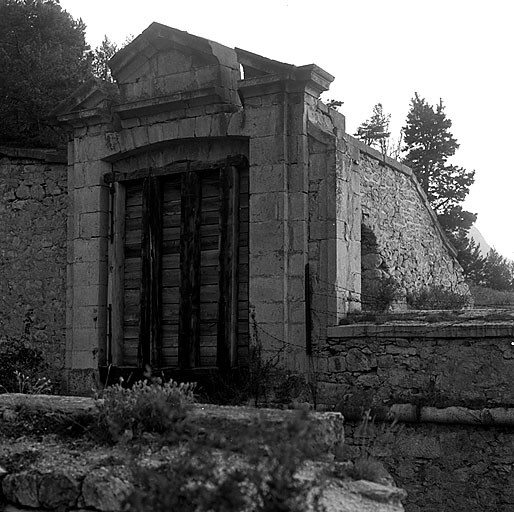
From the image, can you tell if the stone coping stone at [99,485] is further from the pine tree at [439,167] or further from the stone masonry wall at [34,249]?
the pine tree at [439,167]

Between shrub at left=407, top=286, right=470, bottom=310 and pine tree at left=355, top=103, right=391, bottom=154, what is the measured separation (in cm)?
1669

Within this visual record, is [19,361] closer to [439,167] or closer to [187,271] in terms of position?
[187,271]

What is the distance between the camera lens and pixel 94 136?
34.3 ft

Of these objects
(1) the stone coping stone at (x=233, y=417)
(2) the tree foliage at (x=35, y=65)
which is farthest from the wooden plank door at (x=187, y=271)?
(2) the tree foliage at (x=35, y=65)

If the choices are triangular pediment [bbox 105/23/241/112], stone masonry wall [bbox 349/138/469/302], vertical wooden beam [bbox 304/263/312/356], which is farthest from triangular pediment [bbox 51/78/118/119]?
vertical wooden beam [bbox 304/263/312/356]

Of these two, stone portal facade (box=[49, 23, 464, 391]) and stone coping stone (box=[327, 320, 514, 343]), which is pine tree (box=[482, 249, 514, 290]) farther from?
stone coping stone (box=[327, 320, 514, 343])

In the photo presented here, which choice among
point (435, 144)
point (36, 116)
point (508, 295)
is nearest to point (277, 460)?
point (36, 116)

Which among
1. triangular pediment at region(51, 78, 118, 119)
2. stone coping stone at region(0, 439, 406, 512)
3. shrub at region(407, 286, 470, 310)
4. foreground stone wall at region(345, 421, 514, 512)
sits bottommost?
foreground stone wall at region(345, 421, 514, 512)

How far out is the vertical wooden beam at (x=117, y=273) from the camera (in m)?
10.1

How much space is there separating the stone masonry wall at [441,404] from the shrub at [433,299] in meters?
3.61

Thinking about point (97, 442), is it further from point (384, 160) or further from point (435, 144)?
point (435, 144)

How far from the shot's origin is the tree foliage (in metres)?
15.1

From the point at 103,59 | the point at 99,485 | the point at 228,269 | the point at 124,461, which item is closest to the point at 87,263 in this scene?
the point at 228,269

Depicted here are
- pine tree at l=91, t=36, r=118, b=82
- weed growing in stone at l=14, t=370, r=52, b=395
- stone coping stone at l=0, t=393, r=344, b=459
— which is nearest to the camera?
stone coping stone at l=0, t=393, r=344, b=459
